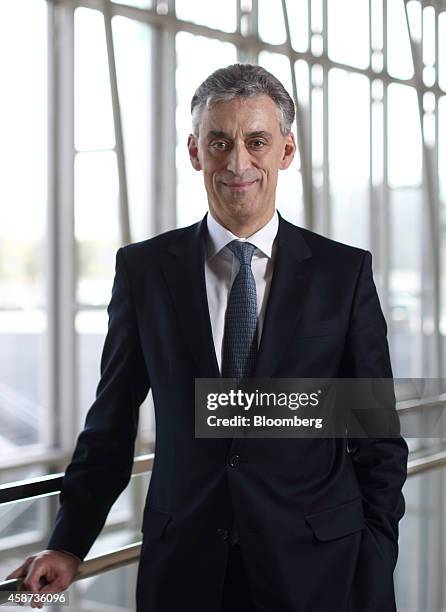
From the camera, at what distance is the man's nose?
68.1 inches

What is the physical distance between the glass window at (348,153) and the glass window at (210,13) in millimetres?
1338

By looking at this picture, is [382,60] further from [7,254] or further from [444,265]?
[7,254]

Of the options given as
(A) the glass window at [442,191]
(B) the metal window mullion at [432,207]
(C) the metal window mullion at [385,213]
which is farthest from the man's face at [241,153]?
(A) the glass window at [442,191]

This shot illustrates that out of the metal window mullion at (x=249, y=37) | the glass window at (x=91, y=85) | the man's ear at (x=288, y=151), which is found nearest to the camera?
the man's ear at (x=288, y=151)

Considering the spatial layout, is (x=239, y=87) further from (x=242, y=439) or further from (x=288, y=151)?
(x=242, y=439)

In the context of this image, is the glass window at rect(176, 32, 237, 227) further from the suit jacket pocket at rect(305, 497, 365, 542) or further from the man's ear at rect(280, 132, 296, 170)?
the suit jacket pocket at rect(305, 497, 365, 542)

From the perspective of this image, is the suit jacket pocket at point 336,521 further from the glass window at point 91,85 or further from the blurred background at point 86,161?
the glass window at point 91,85

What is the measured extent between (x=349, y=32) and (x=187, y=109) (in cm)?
234

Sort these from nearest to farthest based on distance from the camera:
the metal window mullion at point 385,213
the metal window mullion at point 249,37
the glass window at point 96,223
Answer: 1. the glass window at point 96,223
2. the metal window mullion at point 249,37
3. the metal window mullion at point 385,213

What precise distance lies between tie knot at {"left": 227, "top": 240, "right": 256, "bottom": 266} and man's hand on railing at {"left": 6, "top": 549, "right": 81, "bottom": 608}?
64 cm

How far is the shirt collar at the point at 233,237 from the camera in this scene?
1.84 metres

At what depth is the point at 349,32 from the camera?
8375mm

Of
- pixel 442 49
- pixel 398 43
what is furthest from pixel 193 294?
pixel 442 49

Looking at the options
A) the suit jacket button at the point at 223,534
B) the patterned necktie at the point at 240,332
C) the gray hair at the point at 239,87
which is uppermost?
the gray hair at the point at 239,87
